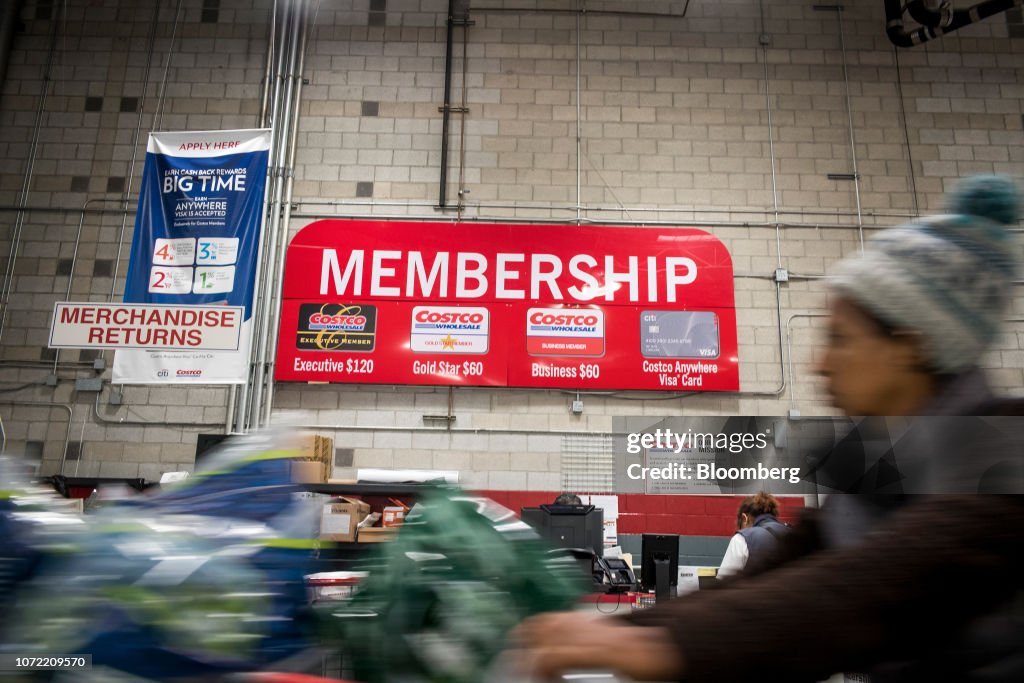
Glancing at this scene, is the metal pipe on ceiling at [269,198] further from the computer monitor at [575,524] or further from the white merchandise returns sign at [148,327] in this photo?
the computer monitor at [575,524]

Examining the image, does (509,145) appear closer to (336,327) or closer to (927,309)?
(336,327)

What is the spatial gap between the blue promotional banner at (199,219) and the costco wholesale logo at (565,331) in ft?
9.12

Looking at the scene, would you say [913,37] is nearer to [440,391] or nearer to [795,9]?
[795,9]

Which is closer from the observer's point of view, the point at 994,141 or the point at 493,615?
the point at 493,615

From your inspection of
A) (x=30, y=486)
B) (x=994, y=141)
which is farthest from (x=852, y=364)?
(x=994, y=141)

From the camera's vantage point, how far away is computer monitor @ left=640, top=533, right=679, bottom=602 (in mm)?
4496

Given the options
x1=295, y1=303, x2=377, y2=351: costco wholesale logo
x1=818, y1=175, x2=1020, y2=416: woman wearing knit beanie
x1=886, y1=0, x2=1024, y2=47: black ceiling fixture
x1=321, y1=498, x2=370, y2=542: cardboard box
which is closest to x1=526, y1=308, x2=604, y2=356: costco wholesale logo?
x1=295, y1=303, x2=377, y2=351: costco wholesale logo

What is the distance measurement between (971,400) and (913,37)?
8798mm

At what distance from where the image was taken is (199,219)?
6.87 m

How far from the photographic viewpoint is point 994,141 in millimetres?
7656

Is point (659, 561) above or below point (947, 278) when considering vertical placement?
below

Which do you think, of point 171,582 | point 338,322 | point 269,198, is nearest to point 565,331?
point 338,322

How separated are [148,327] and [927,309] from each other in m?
5.66

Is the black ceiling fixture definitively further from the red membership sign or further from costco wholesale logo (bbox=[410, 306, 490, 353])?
costco wholesale logo (bbox=[410, 306, 490, 353])
